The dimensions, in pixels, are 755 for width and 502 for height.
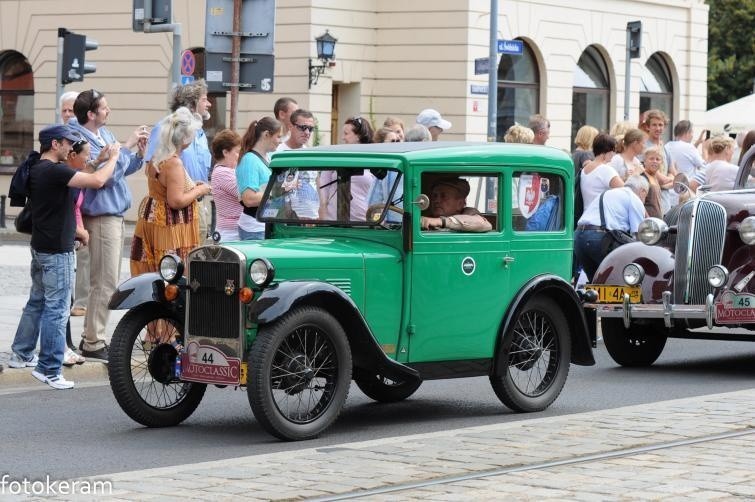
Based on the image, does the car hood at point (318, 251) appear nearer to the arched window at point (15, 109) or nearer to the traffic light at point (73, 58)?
the traffic light at point (73, 58)

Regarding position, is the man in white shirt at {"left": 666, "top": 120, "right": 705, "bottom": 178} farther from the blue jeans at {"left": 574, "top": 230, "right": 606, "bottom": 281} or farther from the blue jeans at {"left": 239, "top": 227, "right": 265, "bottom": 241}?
the blue jeans at {"left": 239, "top": 227, "right": 265, "bottom": 241}

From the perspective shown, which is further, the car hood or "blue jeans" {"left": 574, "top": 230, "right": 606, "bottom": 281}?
"blue jeans" {"left": 574, "top": 230, "right": 606, "bottom": 281}

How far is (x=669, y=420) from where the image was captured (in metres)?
9.45

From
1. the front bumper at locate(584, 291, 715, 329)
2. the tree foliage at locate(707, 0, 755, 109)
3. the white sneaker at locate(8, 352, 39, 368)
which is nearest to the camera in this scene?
the white sneaker at locate(8, 352, 39, 368)

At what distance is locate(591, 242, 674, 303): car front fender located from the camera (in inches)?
498

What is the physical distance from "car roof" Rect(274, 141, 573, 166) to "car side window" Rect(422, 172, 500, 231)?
0.11 meters

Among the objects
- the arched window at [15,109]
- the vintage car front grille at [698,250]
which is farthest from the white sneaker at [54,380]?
the arched window at [15,109]

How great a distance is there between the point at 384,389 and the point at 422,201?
1607 mm

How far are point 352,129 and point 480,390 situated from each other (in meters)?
3.07

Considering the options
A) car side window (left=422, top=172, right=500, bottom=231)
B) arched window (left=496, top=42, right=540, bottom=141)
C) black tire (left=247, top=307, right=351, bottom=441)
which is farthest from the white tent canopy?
black tire (left=247, top=307, right=351, bottom=441)

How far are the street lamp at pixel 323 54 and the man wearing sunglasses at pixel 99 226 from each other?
62.6ft

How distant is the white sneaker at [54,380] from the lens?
10961 mm

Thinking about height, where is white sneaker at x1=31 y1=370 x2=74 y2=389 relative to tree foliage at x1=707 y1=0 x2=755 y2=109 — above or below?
below

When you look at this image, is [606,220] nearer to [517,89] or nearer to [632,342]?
[632,342]
